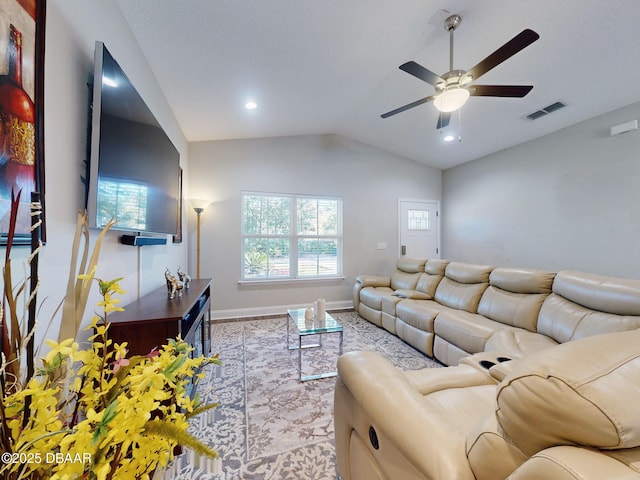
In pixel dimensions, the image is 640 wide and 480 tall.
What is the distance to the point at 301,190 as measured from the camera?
4.59 meters

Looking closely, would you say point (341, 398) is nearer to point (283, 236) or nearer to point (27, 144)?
point (27, 144)

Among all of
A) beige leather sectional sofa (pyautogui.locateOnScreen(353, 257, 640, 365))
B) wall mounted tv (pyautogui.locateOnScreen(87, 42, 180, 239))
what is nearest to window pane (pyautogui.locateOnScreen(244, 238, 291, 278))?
beige leather sectional sofa (pyautogui.locateOnScreen(353, 257, 640, 365))

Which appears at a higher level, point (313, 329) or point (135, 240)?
point (135, 240)

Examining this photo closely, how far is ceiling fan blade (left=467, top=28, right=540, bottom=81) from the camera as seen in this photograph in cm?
158

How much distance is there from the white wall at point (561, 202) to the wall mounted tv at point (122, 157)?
4791 millimetres

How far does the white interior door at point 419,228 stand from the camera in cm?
527

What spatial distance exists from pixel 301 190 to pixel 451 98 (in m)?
2.84

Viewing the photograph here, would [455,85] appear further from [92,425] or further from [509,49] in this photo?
[92,425]

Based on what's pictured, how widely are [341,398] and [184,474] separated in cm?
100

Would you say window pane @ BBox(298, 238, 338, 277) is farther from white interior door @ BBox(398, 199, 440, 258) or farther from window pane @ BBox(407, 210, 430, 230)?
window pane @ BBox(407, 210, 430, 230)

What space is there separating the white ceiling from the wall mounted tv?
2.47 feet

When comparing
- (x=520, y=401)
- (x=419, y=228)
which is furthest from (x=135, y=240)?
(x=419, y=228)

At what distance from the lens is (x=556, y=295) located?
2381 millimetres

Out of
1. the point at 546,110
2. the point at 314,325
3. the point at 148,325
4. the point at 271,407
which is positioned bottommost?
the point at 271,407
